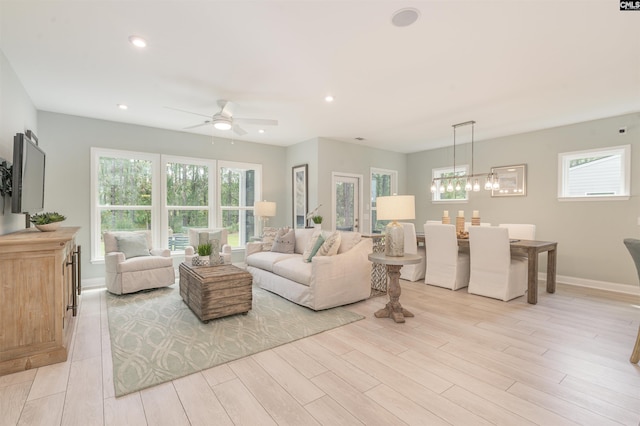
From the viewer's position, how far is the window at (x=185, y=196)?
5531mm

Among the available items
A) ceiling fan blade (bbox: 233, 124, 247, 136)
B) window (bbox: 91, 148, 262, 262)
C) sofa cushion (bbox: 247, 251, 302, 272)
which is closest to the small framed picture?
sofa cushion (bbox: 247, 251, 302, 272)

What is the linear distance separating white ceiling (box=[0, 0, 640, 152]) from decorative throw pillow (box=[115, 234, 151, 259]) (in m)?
1.87

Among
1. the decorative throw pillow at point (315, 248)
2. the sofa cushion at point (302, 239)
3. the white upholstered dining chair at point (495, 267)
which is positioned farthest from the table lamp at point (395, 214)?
the sofa cushion at point (302, 239)

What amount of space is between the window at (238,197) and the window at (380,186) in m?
2.62

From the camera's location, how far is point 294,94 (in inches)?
149

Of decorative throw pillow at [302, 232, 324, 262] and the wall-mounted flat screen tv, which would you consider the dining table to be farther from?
the wall-mounted flat screen tv

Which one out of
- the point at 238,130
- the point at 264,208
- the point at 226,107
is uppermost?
the point at 226,107

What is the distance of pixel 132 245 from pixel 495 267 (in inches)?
206

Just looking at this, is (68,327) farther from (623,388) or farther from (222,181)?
(623,388)

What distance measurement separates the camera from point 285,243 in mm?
5004

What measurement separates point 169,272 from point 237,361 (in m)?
2.64

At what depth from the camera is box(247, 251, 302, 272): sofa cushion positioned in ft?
14.6

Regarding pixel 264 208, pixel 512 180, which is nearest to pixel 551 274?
pixel 512 180

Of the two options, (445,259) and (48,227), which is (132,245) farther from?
(445,259)
